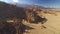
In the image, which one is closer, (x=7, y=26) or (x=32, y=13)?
(x=7, y=26)

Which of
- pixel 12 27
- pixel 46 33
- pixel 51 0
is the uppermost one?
pixel 51 0

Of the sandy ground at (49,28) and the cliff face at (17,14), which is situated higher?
the cliff face at (17,14)

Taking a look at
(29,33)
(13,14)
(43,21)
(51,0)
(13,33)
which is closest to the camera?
(13,33)

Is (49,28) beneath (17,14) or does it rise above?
beneath

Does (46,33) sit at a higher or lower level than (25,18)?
lower

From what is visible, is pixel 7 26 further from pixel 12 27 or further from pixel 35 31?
pixel 35 31

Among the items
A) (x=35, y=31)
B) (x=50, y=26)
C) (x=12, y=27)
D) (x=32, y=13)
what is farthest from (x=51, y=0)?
(x=12, y=27)

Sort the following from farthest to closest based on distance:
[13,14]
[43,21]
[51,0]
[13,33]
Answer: [51,0] < [43,21] < [13,14] < [13,33]

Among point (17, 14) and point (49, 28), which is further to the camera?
point (17, 14)

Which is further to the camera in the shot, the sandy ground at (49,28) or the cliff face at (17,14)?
the cliff face at (17,14)

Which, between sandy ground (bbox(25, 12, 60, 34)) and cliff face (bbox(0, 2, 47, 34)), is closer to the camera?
sandy ground (bbox(25, 12, 60, 34))

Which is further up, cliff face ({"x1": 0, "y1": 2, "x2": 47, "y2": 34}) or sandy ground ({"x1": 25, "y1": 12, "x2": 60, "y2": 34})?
cliff face ({"x1": 0, "y1": 2, "x2": 47, "y2": 34})
